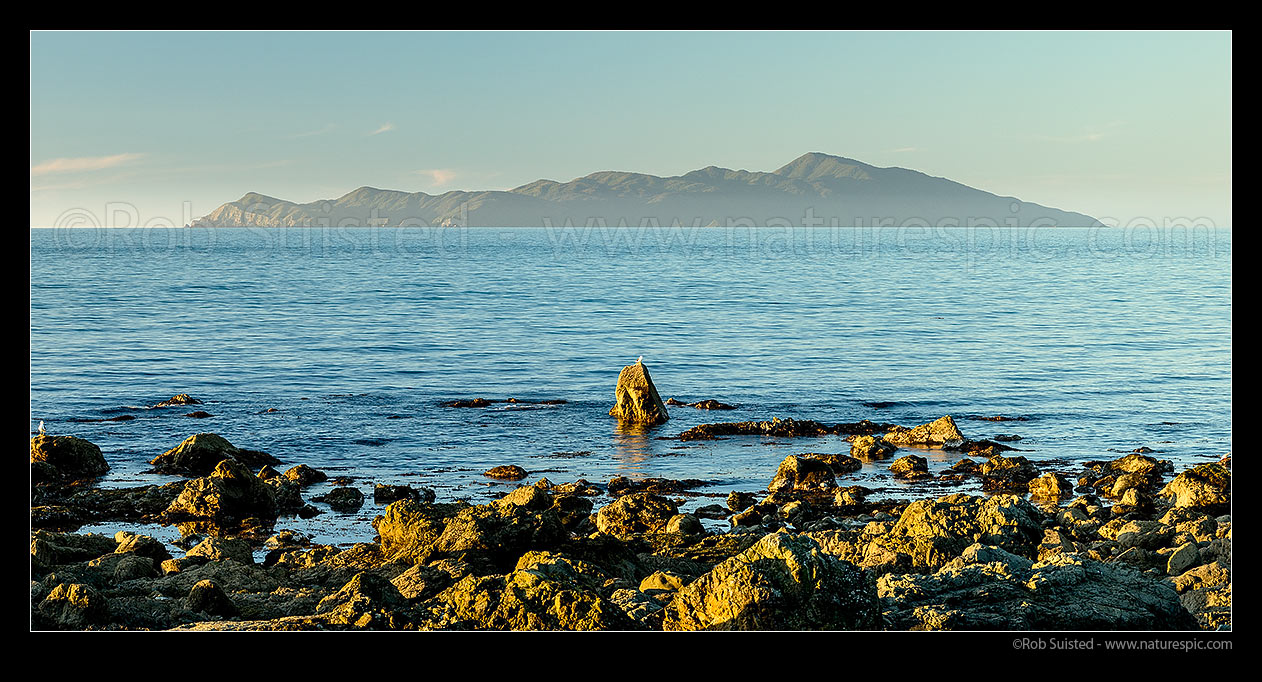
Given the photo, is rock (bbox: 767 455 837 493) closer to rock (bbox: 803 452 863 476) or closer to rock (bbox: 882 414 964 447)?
rock (bbox: 803 452 863 476)

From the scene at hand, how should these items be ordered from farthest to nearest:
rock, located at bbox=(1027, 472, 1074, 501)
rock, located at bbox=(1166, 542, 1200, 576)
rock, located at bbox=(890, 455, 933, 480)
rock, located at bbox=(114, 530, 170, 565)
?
1. rock, located at bbox=(890, 455, 933, 480)
2. rock, located at bbox=(1027, 472, 1074, 501)
3. rock, located at bbox=(114, 530, 170, 565)
4. rock, located at bbox=(1166, 542, 1200, 576)

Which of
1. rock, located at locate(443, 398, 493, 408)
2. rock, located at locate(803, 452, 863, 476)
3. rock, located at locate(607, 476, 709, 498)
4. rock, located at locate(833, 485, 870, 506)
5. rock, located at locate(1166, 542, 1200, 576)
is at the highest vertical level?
rock, located at locate(443, 398, 493, 408)

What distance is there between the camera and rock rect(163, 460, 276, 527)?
66.4 feet

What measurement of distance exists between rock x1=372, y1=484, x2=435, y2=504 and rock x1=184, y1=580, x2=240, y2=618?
9.62 metres

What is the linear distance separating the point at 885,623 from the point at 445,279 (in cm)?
12120

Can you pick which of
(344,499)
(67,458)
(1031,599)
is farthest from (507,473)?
(1031,599)

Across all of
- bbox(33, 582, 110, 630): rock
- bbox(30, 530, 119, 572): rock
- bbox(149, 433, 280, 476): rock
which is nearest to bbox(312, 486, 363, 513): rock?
bbox(149, 433, 280, 476): rock

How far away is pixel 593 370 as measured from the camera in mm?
46938

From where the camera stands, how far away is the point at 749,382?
4341 centimetres

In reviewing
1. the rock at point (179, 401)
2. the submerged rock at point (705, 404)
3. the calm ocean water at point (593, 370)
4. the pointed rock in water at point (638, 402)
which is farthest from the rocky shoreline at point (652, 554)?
the rock at point (179, 401)

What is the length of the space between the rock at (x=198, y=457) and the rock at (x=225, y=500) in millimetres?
3903
